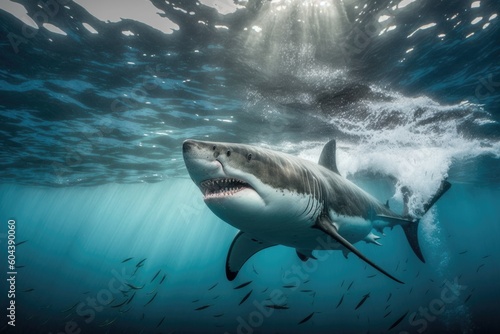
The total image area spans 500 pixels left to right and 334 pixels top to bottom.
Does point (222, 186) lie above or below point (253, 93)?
below

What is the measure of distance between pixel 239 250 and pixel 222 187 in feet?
9.91

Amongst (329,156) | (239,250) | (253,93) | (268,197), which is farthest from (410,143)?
(268,197)

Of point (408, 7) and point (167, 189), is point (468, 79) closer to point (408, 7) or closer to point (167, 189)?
point (408, 7)

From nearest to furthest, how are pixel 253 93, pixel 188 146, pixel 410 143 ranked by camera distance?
pixel 188 146 → pixel 253 93 → pixel 410 143

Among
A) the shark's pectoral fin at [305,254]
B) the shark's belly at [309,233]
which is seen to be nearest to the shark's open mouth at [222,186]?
the shark's belly at [309,233]

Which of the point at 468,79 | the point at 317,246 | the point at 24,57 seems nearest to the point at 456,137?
the point at 468,79

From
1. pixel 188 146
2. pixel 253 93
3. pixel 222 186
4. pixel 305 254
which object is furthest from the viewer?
pixel 253 93

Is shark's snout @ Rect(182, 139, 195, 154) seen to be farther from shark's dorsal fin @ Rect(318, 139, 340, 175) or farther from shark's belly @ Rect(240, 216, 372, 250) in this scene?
shark's dorsal fin @ Rect(318, 139, 340, 175)

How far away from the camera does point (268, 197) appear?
3381 millimetres

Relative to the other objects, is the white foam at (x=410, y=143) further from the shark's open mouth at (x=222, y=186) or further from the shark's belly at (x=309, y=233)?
the shark's open mouth at (x=222, y=186)

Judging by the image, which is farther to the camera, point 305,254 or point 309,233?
point 305,254

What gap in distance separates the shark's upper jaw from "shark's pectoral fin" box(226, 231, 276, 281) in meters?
2.37

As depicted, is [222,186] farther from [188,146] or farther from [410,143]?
[410,143]

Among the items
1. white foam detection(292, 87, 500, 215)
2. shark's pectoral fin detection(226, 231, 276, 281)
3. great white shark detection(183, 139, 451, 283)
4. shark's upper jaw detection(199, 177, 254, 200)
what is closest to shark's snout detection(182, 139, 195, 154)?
great white shark detection(183, 139, 451, 283)
